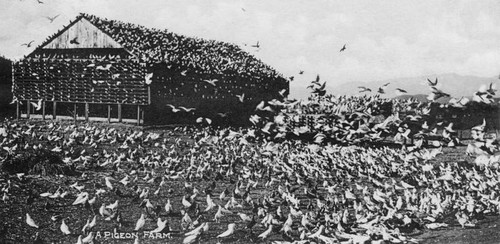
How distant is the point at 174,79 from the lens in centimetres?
1833

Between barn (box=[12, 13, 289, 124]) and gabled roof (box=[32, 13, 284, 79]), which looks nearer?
barn (box=[12, 13, 289, 124])

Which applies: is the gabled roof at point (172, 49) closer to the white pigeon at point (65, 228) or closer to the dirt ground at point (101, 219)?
the dirt ground at point (101, 219)

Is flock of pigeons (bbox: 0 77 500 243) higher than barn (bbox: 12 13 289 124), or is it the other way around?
barn (bbox: 12 13 289 124)

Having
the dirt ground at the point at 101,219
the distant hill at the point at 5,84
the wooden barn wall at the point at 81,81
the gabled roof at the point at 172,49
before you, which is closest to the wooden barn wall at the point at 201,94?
the gabled roof at the point at 172,49

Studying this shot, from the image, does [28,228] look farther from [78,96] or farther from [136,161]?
[78,96]

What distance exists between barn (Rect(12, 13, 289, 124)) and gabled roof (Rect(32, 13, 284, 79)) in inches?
1.8

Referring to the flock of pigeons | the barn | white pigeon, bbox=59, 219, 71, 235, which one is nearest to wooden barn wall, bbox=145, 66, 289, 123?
the barn

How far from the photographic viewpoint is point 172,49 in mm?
20750

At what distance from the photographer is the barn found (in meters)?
17.3

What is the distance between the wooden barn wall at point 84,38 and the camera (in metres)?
18.7

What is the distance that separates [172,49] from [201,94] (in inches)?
107

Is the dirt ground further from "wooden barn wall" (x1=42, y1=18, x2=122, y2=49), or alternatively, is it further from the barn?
"wooden barn wall" (x1=42, y1=18, x2=122, y2=49)

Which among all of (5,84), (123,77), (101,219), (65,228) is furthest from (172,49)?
(65,228)

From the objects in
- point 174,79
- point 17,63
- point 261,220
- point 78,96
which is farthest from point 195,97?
point 261,220
